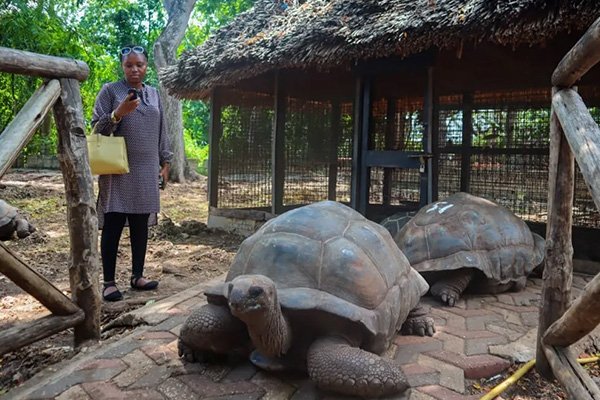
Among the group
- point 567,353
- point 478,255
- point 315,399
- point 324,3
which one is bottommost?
point 315,399

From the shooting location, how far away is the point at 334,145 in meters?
7.66

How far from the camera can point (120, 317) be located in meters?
3.20

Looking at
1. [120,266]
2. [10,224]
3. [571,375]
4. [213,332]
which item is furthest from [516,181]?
[10,224]

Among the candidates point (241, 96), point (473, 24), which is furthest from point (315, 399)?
point (241, 96)

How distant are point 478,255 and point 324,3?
4180 mm

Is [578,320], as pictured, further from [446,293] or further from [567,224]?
[446,293]

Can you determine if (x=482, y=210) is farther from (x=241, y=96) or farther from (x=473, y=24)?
(x=241, y=96)

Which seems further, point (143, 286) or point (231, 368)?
point (143, 286)

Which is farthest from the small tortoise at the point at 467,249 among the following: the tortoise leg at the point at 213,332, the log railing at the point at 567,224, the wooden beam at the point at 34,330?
the wooden beam at the point at 34,330

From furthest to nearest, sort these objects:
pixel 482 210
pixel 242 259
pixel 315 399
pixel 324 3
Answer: pixel 324 3
pixel 482 210
pixel 242 259
pixel 315 399

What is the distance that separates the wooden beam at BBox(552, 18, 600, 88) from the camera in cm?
194

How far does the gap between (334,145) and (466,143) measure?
208 centimetres

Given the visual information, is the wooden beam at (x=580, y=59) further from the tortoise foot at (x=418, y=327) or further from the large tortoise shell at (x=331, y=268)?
the tortoise foot at (x=418, y=327)

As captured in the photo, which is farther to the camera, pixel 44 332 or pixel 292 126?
pixel 292 126
